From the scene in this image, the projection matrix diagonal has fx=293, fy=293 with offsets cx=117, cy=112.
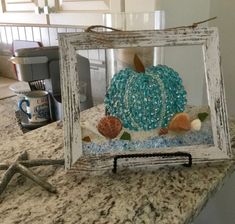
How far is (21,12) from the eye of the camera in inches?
55.5

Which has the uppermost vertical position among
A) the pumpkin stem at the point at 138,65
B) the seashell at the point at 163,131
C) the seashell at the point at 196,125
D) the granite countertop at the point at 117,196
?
the pumpkin stem at the point at 138,65

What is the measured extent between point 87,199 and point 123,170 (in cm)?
11

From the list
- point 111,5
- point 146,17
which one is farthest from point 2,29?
point 146,17

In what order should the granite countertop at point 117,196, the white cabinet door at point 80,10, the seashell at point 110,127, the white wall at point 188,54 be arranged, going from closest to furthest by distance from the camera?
the granite countertop at point 117,196 < the seashell at point 110,127 < the white wall at point 188,54 < the white cabinet door at point 80,10

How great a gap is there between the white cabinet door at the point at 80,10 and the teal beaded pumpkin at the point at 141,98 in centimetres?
47

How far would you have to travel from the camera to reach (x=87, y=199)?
49cm

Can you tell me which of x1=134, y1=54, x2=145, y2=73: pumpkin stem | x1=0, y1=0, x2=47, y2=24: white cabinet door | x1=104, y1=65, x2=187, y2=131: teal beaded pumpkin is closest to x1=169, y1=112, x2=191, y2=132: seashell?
x1=104, y1=65, x2=187, y2=131: teal beaded pumpkin

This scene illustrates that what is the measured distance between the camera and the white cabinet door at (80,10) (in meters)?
1.05

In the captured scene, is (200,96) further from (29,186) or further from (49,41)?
(49,41)

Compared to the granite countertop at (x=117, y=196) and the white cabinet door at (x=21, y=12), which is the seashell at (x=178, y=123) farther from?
the white cabinet door at (x=21, y=12)

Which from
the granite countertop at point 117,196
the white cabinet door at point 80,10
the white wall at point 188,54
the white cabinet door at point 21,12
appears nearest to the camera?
the granite countertop at point 117,196

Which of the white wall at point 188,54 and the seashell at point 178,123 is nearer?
the seashell at point 178,123

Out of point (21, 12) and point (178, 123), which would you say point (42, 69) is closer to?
point (21, 12)

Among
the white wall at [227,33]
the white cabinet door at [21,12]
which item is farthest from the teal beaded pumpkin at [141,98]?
the white cabinet door at [21,12]
